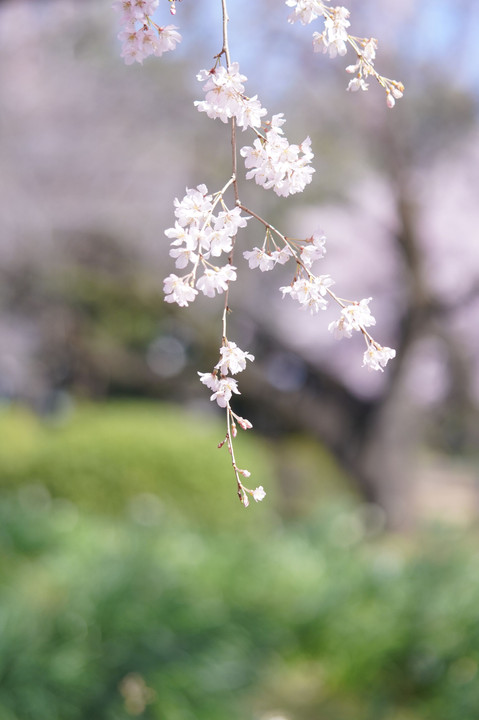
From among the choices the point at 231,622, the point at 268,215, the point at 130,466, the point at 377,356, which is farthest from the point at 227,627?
the point at 268,215

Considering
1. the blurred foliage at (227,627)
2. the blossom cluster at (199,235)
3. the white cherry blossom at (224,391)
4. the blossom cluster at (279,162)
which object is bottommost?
the white cherry blossom at (224,391)

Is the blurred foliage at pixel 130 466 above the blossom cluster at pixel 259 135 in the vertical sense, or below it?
above

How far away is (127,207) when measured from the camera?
6613 millimetres

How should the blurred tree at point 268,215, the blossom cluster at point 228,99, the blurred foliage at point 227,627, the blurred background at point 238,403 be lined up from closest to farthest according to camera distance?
the blossom cluster at point 228,99 → the blurred foliage at point 227,627 → the blurred background at point 238,403 → the blurred tree at point 268,215

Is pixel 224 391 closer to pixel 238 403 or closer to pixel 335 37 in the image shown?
pixel 335 37

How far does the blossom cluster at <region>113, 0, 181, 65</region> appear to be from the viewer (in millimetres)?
794

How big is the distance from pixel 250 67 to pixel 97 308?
353 cm

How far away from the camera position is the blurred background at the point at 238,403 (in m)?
3.29

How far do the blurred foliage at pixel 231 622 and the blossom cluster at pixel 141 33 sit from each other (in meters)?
2.45

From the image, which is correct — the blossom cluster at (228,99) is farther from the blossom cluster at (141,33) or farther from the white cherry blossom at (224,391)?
the white cherry blossom at (224,391)

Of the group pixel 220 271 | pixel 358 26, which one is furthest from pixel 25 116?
pixel 220 271

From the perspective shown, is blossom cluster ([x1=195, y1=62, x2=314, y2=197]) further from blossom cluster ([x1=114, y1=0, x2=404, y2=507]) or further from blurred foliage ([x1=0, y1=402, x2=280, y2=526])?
blurred foliage ([x1=0, y1=402, x2=280, y2=526])

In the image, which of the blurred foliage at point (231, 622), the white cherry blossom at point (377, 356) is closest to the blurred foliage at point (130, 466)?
the blurred foliage at point (231, 622)

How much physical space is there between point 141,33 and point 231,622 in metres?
3.00
